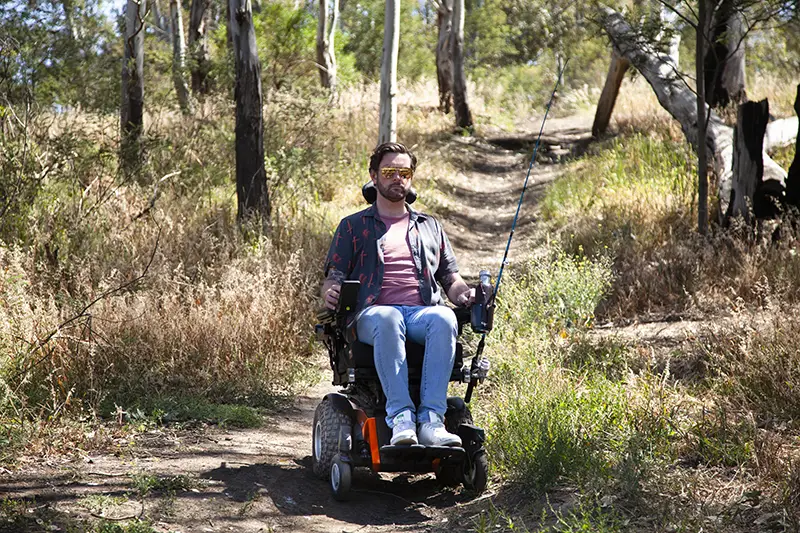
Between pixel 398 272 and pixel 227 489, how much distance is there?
4.84 ft

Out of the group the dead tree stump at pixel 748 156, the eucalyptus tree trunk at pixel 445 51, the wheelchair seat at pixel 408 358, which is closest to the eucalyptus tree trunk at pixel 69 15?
the wheelchair seat at pixel 408 358

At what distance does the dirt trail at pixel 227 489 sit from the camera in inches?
160

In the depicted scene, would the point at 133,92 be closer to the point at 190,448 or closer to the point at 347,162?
the point at 347,162

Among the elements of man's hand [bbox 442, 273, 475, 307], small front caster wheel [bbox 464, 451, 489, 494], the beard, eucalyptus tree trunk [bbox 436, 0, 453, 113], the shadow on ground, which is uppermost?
eucalyptus tree trunk [bbox 436, 0, 453, 113]

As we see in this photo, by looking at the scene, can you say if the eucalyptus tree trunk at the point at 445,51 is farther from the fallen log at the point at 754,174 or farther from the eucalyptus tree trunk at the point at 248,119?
the fallen log at the point at 754,174

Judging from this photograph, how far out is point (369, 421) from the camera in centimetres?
451

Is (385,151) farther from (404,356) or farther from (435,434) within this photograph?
(435,434)

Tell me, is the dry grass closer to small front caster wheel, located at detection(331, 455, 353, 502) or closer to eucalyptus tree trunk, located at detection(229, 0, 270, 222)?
eucalyptus tree trunk, located at detection(229, 0, 270, 222)

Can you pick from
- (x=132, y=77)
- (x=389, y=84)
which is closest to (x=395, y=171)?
(x=132, y=77)

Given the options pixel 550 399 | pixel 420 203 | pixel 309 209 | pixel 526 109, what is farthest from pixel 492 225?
pixel 526 109

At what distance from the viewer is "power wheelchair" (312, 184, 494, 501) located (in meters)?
4.53

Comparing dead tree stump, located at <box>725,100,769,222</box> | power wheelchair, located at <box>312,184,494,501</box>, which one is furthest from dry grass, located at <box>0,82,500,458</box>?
dead tree stump, located at <box>725,100,769,222</box>

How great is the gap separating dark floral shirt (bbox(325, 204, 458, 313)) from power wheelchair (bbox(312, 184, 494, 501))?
22cm

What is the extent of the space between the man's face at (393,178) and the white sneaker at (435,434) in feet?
4.33
